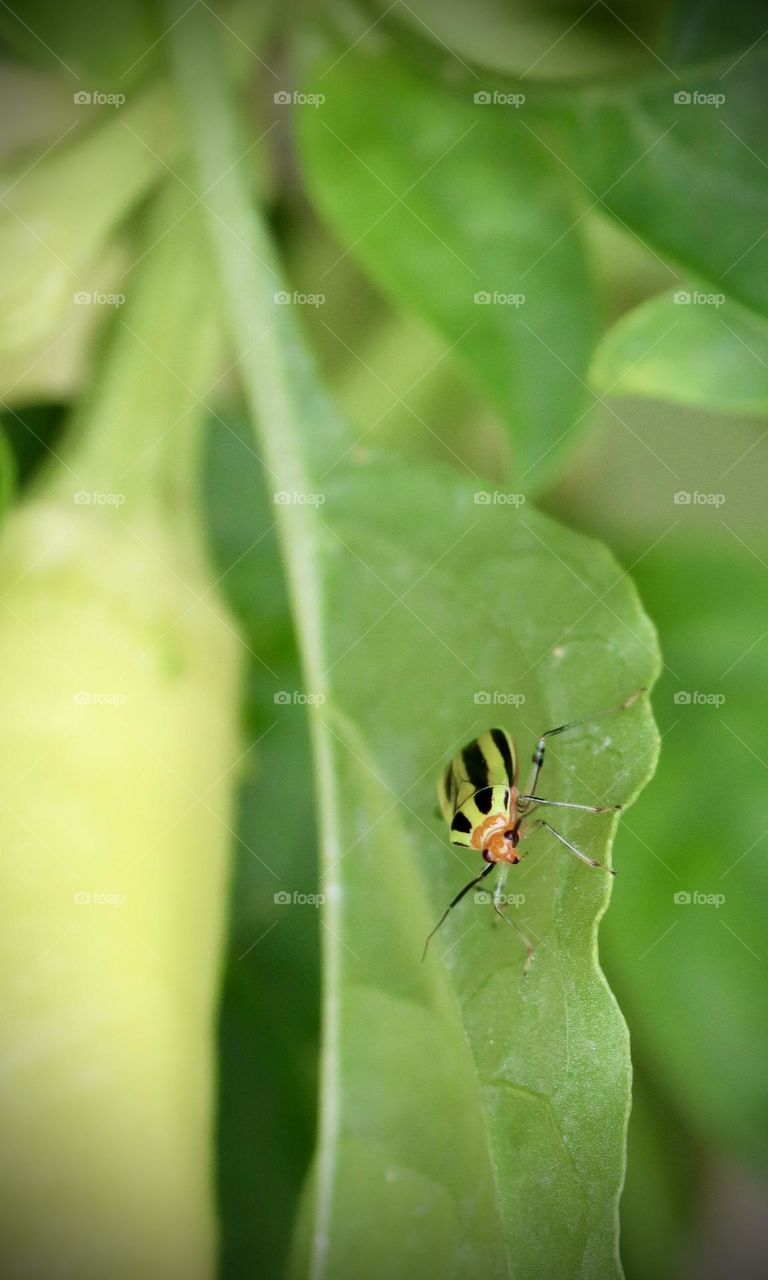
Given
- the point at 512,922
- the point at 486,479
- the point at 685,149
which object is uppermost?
the point at 685,149

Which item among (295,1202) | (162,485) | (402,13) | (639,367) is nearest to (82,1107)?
(295,1202)

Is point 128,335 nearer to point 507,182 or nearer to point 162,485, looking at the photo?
point 162,485

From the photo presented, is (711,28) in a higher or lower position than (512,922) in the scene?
higher

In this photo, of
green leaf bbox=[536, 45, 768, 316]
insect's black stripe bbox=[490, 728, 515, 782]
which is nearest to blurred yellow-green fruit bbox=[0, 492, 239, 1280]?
insect's black stripe bbox=[490, 728, 515, 782]

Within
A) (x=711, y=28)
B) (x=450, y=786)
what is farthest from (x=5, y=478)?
(x=711, y=28)

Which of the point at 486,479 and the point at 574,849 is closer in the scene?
the point at 574,849

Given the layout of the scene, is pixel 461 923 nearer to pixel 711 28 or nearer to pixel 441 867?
pixel 441 867

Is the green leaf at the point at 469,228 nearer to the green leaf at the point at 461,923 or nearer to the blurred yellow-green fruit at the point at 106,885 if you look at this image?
the green leaf at the point at 461,923
